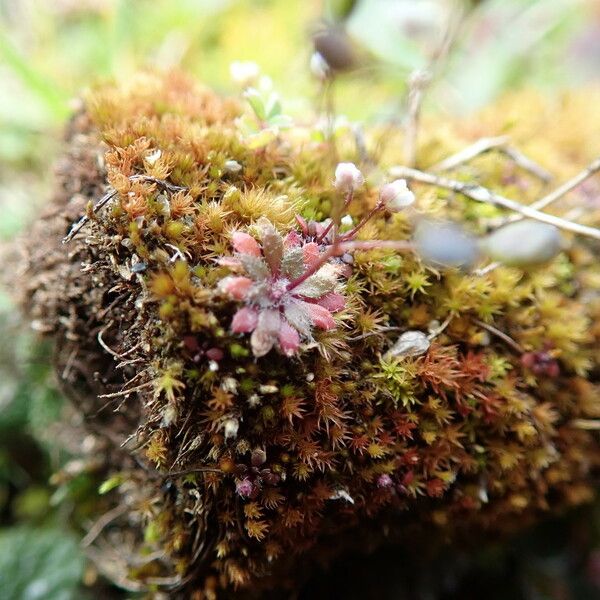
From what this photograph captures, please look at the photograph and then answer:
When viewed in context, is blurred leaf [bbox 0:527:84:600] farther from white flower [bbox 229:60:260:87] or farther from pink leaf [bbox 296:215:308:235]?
white flower [bbox 229:60:260:87]

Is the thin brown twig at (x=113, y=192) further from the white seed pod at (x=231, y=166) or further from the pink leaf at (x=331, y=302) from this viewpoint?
the pink leaf at (x=331, y=302)

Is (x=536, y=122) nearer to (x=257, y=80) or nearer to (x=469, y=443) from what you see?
(x=257, y=80)

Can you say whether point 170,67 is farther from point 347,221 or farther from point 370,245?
point 370,245

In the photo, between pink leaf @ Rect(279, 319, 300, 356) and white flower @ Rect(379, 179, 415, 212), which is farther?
white flower @ Rect(379, 179, 415, 212)

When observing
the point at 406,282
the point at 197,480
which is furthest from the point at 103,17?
the point at 197,480

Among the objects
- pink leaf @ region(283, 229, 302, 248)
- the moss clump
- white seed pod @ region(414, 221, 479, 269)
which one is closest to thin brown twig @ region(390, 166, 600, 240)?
the moss clump

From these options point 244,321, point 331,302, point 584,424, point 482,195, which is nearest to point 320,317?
point 331,302

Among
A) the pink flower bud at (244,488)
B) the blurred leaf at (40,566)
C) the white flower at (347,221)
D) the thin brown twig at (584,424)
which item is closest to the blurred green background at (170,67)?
the blurred leaf at (40,566)
